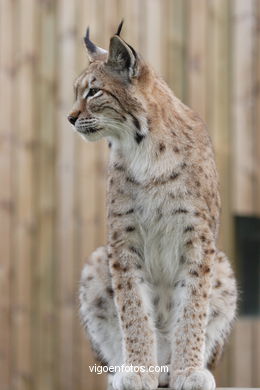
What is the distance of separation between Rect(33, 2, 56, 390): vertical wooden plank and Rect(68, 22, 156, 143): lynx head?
6.21 feet

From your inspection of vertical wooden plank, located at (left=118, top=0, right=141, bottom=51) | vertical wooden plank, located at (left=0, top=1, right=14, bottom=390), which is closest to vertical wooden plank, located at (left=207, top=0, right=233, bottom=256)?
vertical wooden plank, located at (left=118, top=0, right=141, bottom=51)

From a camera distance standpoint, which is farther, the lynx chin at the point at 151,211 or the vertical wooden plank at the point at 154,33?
the vertical wooden plank at the point at 154,33

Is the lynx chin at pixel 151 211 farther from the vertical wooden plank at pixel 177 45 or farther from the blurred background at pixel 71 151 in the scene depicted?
the vertical wooden plank at pixel 177 45

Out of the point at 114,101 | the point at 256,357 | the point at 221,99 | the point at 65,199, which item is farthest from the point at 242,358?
the point at 114,101

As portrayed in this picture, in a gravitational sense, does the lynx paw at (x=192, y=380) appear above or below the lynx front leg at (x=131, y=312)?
below

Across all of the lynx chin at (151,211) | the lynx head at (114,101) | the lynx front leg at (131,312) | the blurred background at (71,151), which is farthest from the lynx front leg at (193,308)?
the blurred background at (71,151)

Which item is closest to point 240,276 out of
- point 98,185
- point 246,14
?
point 98,185

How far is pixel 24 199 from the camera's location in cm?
632

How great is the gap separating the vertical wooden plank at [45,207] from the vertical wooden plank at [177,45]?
0.71 m

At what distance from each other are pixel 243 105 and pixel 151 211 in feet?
6.95

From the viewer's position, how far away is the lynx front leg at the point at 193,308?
454 centimetres

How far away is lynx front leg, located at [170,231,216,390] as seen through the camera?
454 cm

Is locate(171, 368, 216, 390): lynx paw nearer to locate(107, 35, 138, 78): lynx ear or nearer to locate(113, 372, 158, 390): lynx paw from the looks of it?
locate(113, 372, 158, 390): lynx paw

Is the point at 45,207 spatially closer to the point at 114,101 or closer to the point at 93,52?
the point at 93,52
